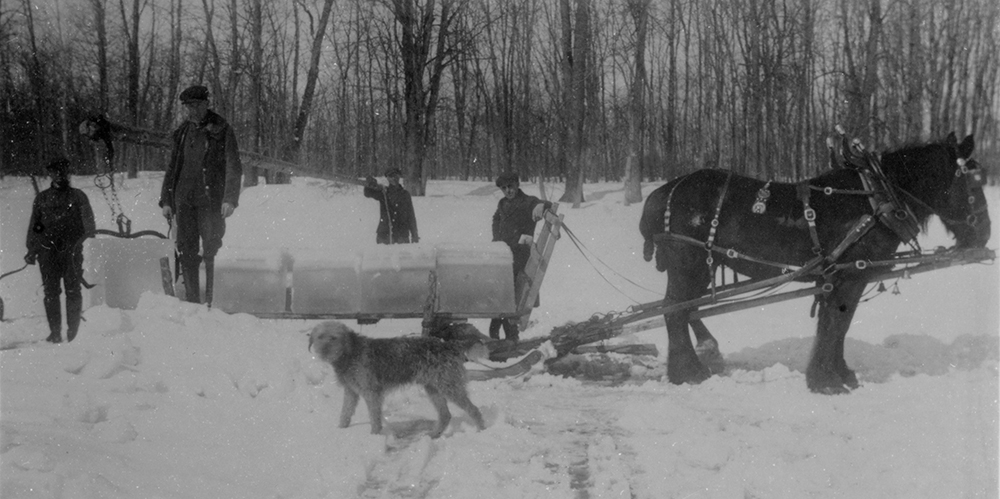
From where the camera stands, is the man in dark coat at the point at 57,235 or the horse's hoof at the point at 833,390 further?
the man in dark coat at the point at 57,235

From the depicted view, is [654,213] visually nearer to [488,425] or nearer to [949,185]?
[949,185]

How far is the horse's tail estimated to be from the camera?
704 cm

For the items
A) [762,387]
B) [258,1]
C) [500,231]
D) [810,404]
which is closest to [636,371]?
[762,387]

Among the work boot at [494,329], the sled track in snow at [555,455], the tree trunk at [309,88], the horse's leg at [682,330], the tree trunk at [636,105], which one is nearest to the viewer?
the sled track in snow at [555,455]

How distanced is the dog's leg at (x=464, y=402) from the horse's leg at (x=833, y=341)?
2.66m

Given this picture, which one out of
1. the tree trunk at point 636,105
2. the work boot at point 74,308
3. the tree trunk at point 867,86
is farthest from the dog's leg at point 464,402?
the tree trunk at point 867,86

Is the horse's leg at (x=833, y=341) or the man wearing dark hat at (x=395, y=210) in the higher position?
the man wearing dark hat at (x=395, y=210)

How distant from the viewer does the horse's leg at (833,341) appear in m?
6.21

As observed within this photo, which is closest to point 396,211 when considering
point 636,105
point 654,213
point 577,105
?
point 654,213

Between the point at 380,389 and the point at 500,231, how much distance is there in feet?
13.1

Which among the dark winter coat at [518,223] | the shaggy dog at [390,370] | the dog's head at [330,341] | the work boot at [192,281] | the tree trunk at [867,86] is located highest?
the tree trunk at [867,86]

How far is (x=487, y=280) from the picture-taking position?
22.0 ft

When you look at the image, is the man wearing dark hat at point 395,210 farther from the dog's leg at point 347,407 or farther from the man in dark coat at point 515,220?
the dog's leg at point 347,407

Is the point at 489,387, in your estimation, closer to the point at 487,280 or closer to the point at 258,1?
the point at 487,280
